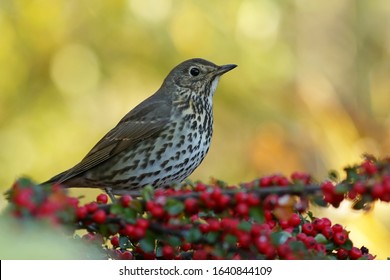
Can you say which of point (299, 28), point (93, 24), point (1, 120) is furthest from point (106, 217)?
point (299, 28)

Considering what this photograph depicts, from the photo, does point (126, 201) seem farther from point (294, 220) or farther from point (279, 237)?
point (294, 220)

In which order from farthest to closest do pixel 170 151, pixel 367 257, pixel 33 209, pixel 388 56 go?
pixel 388 56 → pixel 170 151 → pixel 367 257 → pixel 33 209

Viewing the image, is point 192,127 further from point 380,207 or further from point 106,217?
point 106,217

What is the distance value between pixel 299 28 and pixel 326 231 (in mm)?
2825

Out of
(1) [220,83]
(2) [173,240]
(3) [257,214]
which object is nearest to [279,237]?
(3) [257,214]

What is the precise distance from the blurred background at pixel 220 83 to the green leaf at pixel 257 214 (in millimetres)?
2327

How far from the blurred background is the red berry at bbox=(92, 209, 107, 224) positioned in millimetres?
2354

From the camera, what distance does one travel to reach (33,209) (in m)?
1.02

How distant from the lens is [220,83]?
13.2 ft

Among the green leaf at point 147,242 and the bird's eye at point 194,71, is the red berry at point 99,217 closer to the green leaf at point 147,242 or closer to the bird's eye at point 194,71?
the green leaf at point 147,242

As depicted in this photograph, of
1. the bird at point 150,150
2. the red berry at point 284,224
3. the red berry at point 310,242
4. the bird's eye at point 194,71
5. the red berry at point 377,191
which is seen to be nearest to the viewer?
the red berry at point 377,191

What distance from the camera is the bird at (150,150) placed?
2.91 metres

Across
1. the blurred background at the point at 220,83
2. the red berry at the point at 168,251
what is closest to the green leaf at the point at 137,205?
the red berry at the point at 168,251

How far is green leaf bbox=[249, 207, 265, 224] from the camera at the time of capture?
50.4 inches
